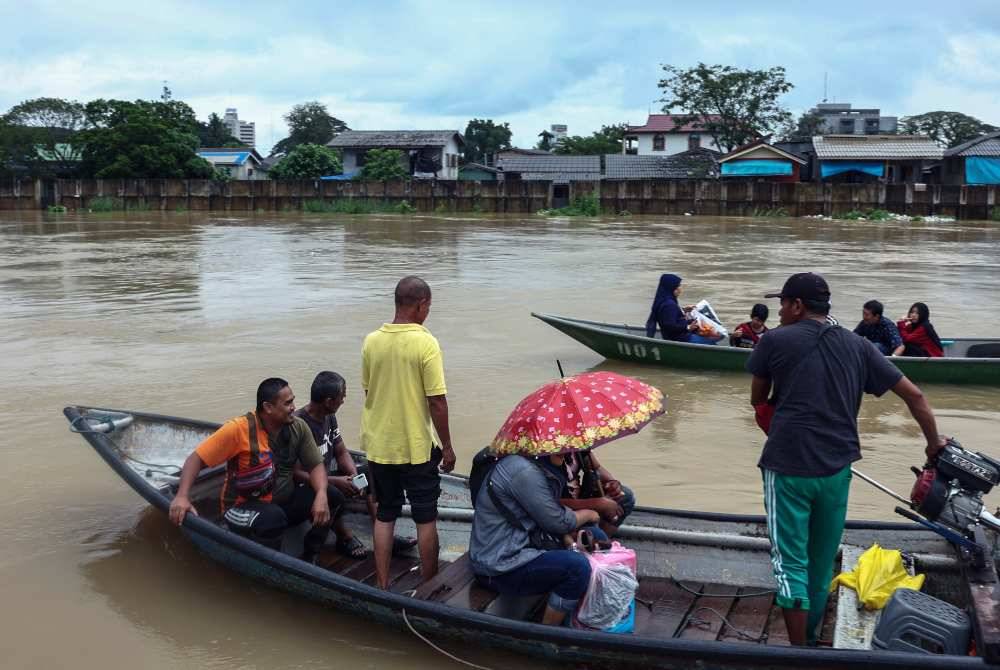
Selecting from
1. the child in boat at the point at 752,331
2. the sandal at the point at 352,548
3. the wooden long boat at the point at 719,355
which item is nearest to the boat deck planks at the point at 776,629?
the sandal at the point at 352,548

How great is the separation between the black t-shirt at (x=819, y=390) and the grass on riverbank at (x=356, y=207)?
4084 centimetres

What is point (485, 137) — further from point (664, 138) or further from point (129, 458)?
point (129, 458)

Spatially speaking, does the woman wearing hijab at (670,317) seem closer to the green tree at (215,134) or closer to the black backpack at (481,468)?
the black backpack at (481,468)

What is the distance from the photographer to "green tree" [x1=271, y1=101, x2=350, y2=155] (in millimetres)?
79500

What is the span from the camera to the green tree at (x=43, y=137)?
1921 inches

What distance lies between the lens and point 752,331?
9.71 m

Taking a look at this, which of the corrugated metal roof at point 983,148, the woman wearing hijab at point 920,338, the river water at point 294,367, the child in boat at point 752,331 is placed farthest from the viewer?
the corrugated metal roof at point 983,148

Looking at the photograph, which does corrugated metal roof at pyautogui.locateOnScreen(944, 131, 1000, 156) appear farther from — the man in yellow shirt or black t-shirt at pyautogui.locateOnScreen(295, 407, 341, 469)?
the man in yellow shirt

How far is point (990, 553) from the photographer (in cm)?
392

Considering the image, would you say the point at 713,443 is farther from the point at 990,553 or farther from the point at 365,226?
the point at 365,226

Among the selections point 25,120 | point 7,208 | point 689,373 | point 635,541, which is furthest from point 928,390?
point 25,120

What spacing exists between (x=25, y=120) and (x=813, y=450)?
2186 inches

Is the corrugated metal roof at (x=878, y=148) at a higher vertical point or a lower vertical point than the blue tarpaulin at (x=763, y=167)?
higher

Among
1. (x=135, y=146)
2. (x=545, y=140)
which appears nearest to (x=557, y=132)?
(x=545, y=140)
